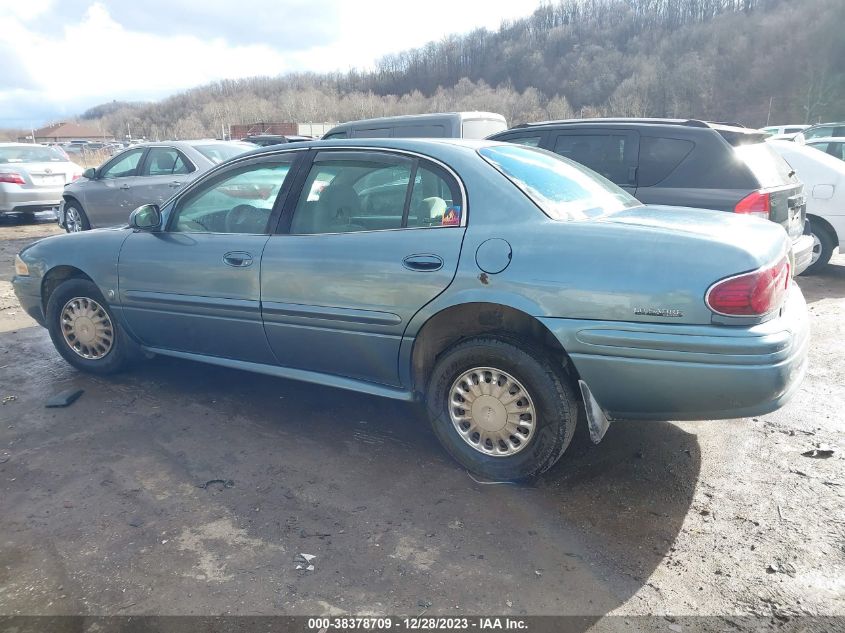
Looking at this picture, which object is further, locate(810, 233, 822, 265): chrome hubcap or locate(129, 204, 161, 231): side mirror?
locate(810, 233, 822, 265): chrome hubcap

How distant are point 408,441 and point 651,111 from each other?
7007 centimetres

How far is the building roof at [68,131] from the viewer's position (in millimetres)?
113600

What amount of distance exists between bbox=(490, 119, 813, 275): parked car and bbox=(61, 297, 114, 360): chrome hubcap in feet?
14.2

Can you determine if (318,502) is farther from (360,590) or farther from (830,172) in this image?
(830,172)

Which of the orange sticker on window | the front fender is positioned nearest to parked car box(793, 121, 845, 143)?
the orange sticker on window

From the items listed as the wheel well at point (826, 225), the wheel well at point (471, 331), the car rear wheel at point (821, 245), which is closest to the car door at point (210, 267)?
the wheel well at point (471, 331)

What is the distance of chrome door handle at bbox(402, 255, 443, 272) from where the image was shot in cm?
318

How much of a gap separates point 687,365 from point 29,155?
1444 centimetres

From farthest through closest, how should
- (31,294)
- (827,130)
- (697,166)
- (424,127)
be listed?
1. (827,130)
2. (424,127)
3. (697,166)
4. (31,294)

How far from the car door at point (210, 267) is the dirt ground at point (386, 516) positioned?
48 centimetres

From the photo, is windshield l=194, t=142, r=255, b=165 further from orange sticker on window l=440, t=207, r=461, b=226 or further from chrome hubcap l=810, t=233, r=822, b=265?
chrome hubcap l=810, t=233, r=822, b=265

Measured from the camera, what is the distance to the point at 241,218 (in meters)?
4.01

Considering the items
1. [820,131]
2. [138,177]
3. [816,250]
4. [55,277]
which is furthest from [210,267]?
[820,131]

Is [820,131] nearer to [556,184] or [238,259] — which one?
[556,184]
